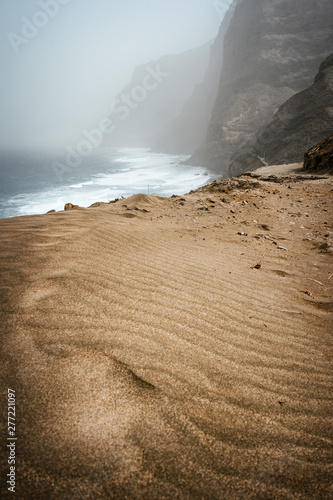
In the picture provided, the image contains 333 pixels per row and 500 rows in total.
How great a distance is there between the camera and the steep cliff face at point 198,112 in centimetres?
7778

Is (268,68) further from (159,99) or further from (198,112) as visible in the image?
(159,99)

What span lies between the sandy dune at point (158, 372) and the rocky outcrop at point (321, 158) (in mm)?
8717

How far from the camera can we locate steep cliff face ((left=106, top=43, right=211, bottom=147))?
Answer: 475ft

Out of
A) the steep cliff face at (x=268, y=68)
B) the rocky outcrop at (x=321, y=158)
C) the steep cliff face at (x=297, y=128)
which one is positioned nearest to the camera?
the rocky outcrop at (x=321, y=158)

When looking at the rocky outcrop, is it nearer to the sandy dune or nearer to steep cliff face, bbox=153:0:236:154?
the sandy dune

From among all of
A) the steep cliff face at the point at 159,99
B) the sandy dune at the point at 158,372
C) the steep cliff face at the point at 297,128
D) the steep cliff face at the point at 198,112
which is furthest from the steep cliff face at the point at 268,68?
the steep cliff face at the point at 159,99

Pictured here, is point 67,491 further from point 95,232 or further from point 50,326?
point 95,232

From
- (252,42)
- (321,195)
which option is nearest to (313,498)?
(321,195)

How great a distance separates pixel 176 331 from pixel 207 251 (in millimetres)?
1811

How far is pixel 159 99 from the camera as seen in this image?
536 feet

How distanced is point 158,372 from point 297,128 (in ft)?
85.1

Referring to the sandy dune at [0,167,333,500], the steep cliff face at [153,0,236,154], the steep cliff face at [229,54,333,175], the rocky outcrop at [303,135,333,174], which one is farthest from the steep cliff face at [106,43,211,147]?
the sandy dune at [0,167,333,500]

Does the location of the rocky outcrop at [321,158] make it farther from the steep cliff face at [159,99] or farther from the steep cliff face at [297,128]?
the steep cliff face at [159,99]

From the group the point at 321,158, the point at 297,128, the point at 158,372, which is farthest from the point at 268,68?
the point at 158,372
